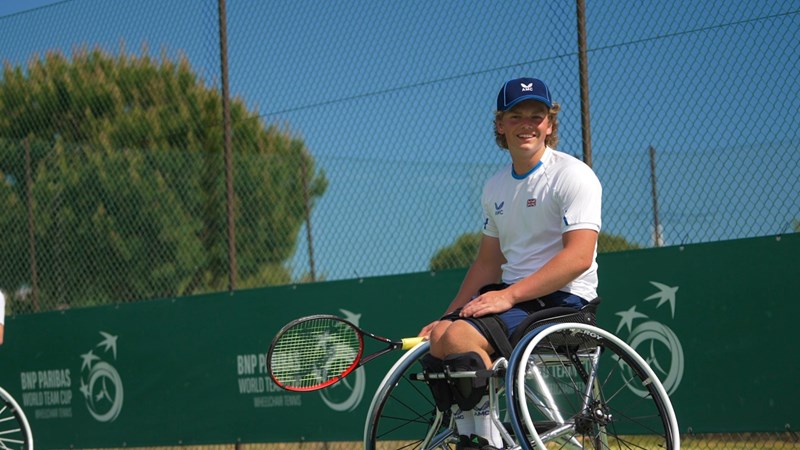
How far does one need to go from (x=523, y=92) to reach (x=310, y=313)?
3582mm

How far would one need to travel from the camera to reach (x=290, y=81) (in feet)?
23.8

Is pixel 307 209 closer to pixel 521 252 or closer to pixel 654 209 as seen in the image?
pixel 654 209

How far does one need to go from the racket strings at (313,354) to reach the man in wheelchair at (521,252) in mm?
326

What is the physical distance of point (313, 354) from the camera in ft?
13.6

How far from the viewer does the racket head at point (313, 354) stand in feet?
13.3

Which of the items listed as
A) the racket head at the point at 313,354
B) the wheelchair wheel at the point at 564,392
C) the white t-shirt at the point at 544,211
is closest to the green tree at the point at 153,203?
the racket head at the point at 313,354

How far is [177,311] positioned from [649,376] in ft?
15.5

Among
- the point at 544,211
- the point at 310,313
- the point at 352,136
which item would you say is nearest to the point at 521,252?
the point at 544,211

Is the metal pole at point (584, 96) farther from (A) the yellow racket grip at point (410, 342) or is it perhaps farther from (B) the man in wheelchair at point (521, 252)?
(A) the yellow racket grip at point (410, 342)

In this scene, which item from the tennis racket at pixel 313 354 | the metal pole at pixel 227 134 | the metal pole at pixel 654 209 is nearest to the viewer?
the tennis racket at pixel 313 354

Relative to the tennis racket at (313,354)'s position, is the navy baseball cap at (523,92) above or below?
above

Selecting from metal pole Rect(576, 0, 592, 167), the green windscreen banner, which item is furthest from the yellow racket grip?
metal pole Rect(576, 0, 592, 167)

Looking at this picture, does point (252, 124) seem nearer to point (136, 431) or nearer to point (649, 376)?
point (136, 431)

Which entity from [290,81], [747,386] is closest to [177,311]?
[290,81]
